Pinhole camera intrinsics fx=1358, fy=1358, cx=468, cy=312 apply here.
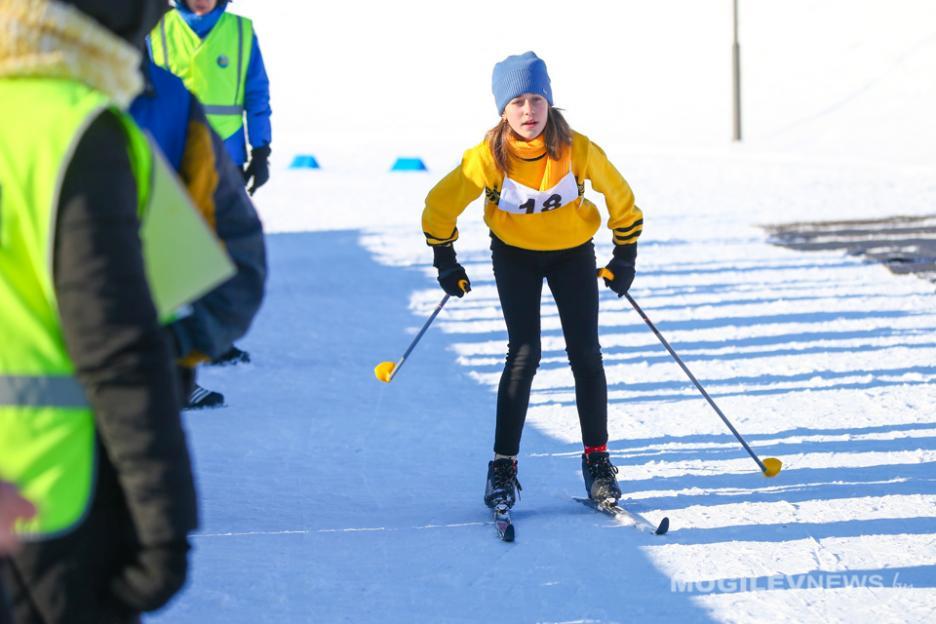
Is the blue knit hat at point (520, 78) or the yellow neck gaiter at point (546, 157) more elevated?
the blue knit hat at point (520, 78)

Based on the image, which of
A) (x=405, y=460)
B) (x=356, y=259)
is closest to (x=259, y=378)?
(x=405, y=460)

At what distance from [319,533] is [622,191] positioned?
1540 millimetres

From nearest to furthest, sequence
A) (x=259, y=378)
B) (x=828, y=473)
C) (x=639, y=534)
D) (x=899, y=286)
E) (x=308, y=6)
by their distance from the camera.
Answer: (x=639, y=534) → (x=828, y=473) → (x=259, y=378) → (x=899, y=286) → (x=308, y=6)

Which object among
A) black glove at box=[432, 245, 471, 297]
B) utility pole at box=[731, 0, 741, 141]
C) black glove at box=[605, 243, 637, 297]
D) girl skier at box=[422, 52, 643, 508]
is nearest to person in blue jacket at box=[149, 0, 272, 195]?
black glove at box=[432, 245, 471, 297]

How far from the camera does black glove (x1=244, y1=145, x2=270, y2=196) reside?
7.09m

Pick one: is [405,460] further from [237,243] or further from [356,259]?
[356,259]

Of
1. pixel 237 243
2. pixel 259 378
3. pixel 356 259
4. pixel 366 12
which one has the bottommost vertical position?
pixel 366 12

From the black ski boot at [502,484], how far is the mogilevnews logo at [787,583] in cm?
78

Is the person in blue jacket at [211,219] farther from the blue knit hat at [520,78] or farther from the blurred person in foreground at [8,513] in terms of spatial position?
the blue knit hat at [520,78]

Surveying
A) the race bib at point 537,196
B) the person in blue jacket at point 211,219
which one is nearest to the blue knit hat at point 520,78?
the race bib at point 537,196

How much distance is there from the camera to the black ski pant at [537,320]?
4.61 m

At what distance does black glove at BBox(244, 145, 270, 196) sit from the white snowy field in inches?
39.5

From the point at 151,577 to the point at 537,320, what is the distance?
2.97 metres

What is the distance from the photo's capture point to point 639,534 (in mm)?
4441
